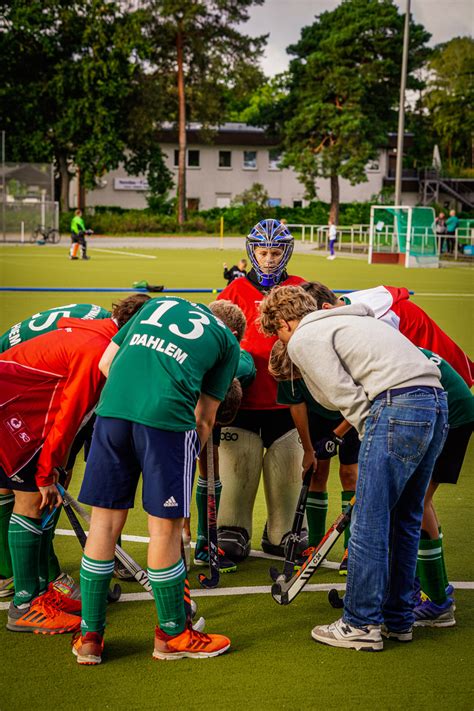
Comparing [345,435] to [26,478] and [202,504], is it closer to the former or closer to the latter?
[202,504]

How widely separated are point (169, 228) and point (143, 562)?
55.6 metres

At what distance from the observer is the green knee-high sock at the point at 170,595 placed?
4.14 m

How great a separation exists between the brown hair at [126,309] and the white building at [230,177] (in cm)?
7144

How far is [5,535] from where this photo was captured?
512 cm

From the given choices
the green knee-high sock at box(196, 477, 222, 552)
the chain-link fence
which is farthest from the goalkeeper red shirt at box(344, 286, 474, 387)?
the chain-link fence

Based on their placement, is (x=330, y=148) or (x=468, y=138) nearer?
(x=330, y=148)

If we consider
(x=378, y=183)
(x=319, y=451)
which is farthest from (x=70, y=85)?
(x=319, y=451)

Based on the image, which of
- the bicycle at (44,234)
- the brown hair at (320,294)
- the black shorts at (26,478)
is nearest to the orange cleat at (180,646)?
the black shorts at (26,478)

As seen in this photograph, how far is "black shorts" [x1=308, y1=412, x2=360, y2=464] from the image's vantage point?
18.5ft

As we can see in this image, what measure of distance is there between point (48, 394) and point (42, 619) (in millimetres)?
1134

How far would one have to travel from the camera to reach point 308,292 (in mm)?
Answer: 4898

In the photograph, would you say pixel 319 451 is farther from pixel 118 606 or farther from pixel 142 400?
pixel 142 400

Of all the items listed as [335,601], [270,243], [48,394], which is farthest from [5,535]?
[270,243]

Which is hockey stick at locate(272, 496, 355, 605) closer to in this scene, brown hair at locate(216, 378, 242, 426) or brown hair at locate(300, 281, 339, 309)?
brown hair at locate(216, 378, 242, 426)
